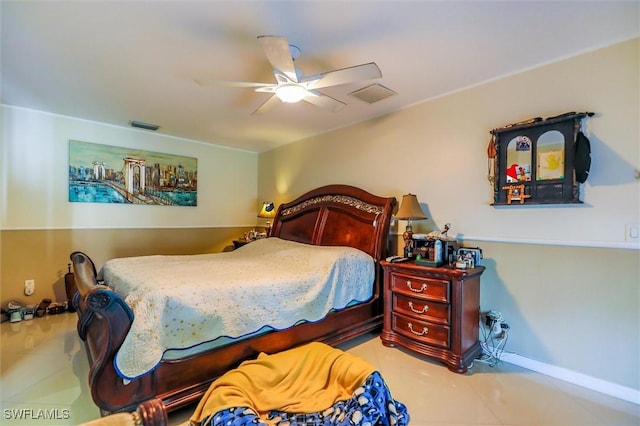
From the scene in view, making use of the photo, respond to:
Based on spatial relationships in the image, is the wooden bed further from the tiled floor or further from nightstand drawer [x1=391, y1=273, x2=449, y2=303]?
nightstand drawer [x1=391, y1=273, x2=449, y2=303]

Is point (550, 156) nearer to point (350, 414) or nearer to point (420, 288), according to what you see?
point (420, 288)

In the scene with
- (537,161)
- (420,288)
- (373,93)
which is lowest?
(420,288)

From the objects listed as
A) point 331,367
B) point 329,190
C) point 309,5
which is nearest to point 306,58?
point 309,5

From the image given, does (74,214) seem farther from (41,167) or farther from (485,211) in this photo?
(485,211)

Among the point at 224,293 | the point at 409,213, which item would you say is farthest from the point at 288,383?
the point at 409,213

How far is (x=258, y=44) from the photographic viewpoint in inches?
82.4

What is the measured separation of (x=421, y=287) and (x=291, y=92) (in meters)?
1.97

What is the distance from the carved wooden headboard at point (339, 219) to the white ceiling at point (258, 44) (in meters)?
1.18

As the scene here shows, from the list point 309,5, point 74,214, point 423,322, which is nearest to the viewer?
point 309,5

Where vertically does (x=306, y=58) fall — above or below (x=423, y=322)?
above

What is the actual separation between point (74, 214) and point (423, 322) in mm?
4463

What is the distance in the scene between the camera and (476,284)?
8.31 ft

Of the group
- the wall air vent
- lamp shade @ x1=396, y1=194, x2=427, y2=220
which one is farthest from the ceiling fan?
the wall air vent

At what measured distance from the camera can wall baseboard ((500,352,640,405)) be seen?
1960 millimetres
